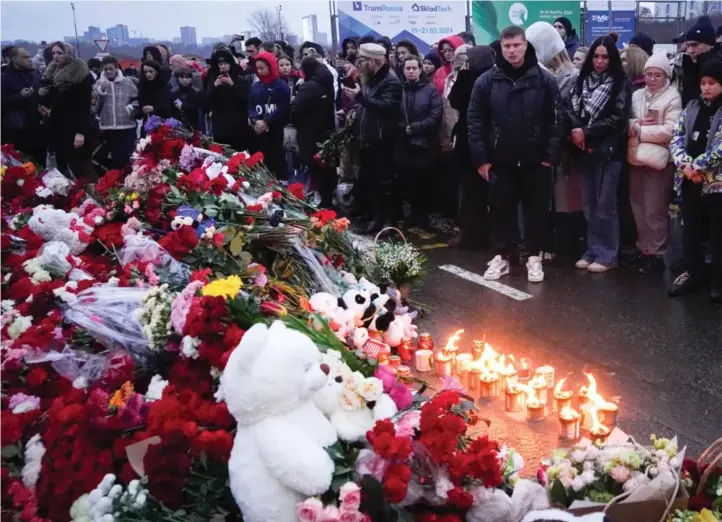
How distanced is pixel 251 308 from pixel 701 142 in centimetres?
418

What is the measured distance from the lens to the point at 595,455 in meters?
2.98

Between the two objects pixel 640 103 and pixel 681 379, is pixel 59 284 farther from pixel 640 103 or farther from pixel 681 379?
pixel 640 103

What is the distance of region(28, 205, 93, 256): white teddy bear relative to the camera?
208 inches

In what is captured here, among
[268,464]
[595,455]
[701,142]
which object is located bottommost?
[595,455]

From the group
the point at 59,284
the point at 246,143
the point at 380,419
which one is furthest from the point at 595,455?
the point at 246,143

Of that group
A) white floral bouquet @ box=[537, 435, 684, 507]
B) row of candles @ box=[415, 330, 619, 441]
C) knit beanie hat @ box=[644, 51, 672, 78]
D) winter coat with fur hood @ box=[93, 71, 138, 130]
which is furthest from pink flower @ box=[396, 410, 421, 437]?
winter coat with fur hood @ box=[93, 71, 138, 130]

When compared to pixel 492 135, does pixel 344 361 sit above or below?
below

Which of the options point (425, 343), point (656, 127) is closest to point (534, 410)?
point (425, 343)

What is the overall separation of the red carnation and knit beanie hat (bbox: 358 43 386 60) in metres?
4.01

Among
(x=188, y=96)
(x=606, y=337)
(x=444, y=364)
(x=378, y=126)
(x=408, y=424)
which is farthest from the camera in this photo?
(x=188, y=96)

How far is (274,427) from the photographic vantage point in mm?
2684

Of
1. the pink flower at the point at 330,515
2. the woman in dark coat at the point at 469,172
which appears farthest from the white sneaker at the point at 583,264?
the pink flower at the point at 330,515

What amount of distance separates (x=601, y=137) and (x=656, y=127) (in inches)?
18.0

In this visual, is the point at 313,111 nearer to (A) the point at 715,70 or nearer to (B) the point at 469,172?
(B) the point at 469,172
